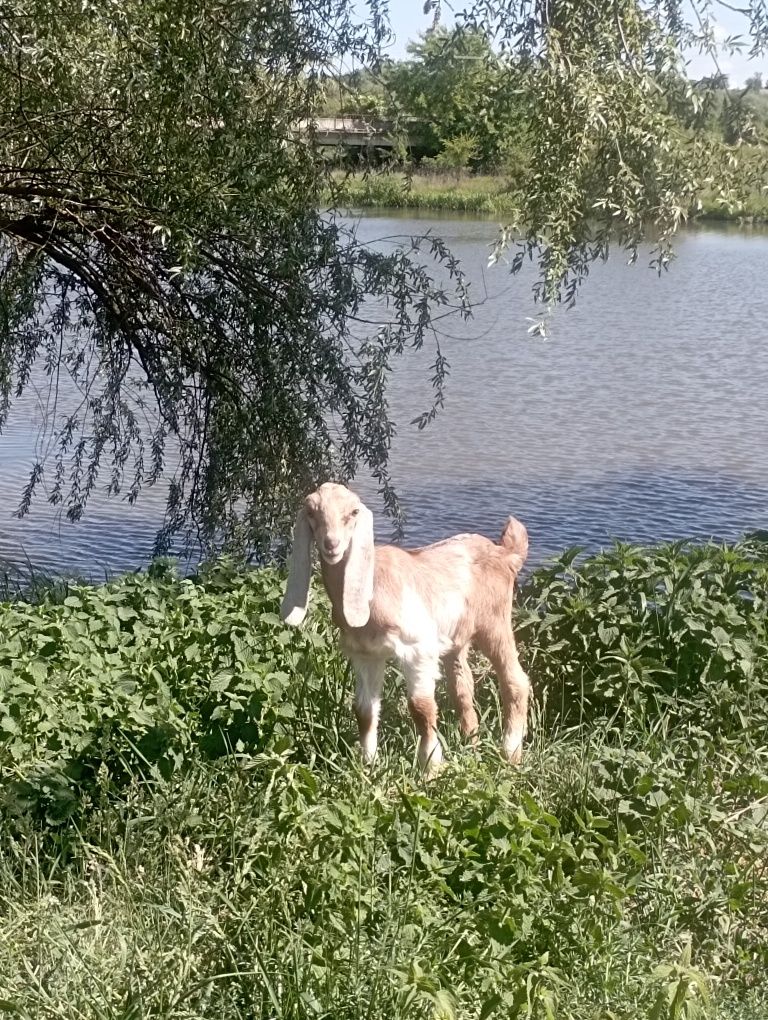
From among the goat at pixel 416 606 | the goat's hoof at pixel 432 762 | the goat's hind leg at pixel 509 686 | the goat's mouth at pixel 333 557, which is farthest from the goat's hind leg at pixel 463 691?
the goat's mouth at pixel 333 557

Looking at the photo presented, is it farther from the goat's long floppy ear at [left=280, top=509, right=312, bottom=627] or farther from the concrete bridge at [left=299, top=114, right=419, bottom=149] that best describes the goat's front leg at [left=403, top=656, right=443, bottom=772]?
the concrete bridge at [left=299, top=114, right=419, bottom=149]

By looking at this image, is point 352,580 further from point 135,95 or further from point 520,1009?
point 135,95

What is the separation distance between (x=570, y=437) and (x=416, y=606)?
32.8ft

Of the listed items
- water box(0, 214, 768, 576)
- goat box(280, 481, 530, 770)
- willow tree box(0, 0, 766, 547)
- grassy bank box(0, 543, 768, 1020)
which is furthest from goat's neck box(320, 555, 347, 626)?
water box(0, 214, 768, 576)

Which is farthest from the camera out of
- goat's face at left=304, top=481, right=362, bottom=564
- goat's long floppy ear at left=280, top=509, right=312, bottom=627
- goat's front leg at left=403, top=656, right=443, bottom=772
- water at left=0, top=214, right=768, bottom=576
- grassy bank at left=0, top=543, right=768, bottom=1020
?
water at left=0, top=214, right=768, bottom=576

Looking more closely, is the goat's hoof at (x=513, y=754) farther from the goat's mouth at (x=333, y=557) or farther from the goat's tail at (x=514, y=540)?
the goat's mouth at (x=333, y=557)

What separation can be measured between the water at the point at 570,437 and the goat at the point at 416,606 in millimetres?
2976

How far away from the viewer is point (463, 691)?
205 inches

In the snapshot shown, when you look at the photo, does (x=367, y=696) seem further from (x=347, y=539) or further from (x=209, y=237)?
(x=209, y=237)

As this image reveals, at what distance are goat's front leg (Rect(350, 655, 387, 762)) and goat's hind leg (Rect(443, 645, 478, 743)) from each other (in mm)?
429

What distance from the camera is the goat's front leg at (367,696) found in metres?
4.73

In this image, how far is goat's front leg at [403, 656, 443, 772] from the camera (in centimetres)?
466

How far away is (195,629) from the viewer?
229 inches

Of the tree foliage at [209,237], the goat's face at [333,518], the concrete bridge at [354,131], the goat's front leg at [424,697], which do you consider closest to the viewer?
the goat's face at [333,518]
